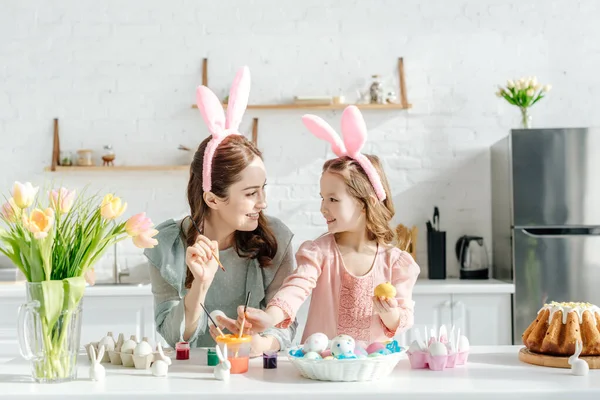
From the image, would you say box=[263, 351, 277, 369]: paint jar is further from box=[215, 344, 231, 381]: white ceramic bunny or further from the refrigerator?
the refrigerator

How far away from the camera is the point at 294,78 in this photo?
15.2 ft

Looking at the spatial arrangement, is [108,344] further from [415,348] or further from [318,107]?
[318,107]

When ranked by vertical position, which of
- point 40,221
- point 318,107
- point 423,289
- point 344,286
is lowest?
point 423,289

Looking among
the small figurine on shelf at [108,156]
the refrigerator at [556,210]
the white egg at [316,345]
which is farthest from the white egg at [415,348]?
the small figurine on shelf at [108,156]

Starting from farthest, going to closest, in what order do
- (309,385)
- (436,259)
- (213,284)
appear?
(436,259) → (213,284) → (309,385)

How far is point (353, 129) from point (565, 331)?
804 millimetres

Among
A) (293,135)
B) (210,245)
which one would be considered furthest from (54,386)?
(293,135)

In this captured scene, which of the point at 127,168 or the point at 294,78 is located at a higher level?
the point at 294,78

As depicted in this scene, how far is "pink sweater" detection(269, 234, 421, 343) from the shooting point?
7.25 ft

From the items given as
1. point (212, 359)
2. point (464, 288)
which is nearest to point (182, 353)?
point (212, 359)

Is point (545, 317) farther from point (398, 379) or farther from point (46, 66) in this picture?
Result: point (46, 66)

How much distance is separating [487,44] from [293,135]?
1314 millimetres

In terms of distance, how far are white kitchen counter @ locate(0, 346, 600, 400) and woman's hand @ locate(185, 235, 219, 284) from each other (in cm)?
26

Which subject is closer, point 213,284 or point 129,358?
point 129,358
